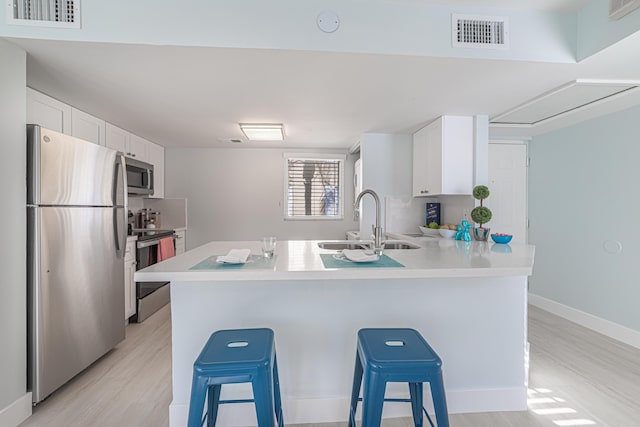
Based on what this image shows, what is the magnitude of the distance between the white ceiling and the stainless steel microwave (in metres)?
0.48

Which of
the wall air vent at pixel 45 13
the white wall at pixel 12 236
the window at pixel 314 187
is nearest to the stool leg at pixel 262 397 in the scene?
the white wall at pixel 12 236

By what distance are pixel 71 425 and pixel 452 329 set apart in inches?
90.3

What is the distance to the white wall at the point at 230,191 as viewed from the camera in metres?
4.38

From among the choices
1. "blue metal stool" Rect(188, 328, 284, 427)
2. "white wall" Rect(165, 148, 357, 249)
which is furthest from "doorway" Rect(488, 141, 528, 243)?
"blue metal stool" Rect(188, 328, 284, 427)

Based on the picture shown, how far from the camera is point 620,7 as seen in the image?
1.53 metres

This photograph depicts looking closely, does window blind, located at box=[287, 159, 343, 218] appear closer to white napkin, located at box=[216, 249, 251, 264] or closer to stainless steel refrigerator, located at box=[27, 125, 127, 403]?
stainless steel refrigerator, located at box=[27, 125, 127, 403]

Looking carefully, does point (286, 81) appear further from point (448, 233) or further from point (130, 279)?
point (130, 279)

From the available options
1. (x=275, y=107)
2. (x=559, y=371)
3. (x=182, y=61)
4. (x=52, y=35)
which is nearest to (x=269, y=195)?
(x=275, y=107)

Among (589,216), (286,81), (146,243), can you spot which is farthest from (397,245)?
(146,243)

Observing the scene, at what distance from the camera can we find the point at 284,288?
67.1 inches

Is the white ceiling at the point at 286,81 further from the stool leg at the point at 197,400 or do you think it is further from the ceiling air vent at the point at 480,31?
the stool leg at the point at 197,400

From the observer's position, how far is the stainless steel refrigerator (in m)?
1.80

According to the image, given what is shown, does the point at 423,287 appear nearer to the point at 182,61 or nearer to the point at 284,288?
the point at 284,288

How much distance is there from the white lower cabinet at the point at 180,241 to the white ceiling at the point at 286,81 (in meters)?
1.62
